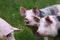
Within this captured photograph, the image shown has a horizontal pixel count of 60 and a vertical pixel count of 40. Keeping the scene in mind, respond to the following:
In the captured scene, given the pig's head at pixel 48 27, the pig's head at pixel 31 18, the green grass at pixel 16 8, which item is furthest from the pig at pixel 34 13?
the green grass at pixel 16 8

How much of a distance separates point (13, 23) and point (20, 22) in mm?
168

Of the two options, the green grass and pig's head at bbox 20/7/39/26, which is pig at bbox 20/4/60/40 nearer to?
pig's head at bbox 20/7/39/26

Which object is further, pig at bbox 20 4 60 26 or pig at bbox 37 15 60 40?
pig at bbox 20 4 60 26

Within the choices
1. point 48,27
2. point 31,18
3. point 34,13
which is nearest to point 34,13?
point 34,13

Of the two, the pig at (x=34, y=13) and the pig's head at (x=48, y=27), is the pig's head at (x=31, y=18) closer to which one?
the pig at (x=34, y=13)

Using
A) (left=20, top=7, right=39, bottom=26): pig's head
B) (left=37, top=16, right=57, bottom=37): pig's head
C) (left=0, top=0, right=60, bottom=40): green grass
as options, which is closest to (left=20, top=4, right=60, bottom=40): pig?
(left=20, top=7, right=39, bottom=26): pig's head

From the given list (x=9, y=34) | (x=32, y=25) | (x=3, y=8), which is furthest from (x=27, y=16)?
(x=3, y=8)

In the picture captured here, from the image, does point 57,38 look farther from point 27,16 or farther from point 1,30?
point 1,30

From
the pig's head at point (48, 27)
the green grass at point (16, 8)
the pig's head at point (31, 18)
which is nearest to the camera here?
the pig's head at point (48, 27)

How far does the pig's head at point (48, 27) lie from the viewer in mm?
5914

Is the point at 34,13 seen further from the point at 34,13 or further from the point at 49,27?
the point at 49,27

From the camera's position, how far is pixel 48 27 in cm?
597

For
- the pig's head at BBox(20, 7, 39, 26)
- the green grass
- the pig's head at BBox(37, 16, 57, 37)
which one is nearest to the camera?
the pig's head at BBox(37, 16, 57, 37)

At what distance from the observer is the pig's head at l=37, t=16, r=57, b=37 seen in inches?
233
